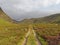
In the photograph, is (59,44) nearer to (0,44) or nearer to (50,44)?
(50,44)

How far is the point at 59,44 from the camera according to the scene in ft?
172

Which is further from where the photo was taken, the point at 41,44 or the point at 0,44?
the point at 41,44

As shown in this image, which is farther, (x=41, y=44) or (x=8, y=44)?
(x=41, y=44)

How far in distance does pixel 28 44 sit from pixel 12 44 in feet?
15.2

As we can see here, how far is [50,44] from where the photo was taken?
53.4 metres

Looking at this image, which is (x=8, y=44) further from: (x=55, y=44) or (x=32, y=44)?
(x=55, y=44)

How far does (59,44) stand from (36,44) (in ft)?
19.8

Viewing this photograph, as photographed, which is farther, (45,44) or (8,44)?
(45,44)

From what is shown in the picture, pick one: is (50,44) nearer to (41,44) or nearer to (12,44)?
(41,44)

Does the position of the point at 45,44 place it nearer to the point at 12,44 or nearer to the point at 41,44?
the point at 41,44

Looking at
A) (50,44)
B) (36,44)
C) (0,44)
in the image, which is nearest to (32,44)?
(36,44)

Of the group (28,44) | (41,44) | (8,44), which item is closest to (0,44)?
(8,44)

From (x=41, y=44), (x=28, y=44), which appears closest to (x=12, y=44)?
(x=28, y=44)

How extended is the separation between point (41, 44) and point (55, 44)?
421 cm
